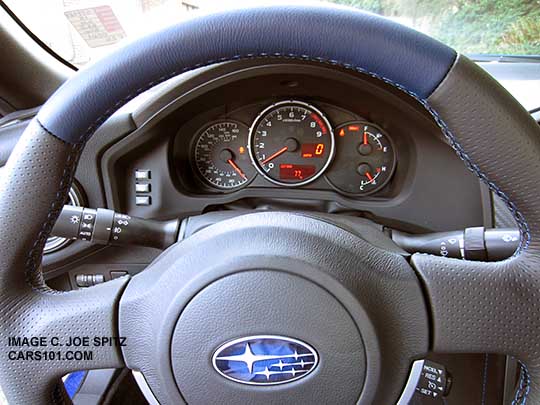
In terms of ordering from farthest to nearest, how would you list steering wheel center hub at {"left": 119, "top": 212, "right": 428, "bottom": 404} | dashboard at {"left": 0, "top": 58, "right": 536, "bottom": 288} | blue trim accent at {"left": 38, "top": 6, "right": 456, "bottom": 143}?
1. dashboard at {"left": 0, "top": 58, "right": 536, "bottom": 288}
2. steering wheel center hub at {"left": 119, "top": 212, "right": 428, "bottom": 404}
3. blue trim accent at {"left": 38, "top": 6, "right": 456, "bottom": 143}

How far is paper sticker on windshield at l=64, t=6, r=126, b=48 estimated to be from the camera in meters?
1.70

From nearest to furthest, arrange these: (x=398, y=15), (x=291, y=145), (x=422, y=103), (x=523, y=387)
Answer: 1. (x=422, y=103)
2. (x=523, y=387)
3. (x=398, y=15)
4. (x=291, y=145)

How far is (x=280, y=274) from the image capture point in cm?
80

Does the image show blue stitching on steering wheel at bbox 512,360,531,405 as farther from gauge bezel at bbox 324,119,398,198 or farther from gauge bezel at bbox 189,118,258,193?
gauge bezel at bbox 189,118,258,193

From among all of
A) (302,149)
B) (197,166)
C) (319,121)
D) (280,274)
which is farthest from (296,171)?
(280,274)

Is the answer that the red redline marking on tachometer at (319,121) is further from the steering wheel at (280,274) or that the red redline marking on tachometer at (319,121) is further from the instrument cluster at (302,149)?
the steering wheel at (280,274)

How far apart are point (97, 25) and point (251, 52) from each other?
47.5 inches

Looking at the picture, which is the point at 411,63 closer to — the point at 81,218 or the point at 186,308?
the point at 186,308

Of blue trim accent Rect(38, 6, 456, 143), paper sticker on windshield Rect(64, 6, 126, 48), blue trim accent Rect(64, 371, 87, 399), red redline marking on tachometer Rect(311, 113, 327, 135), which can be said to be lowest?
blue trim accent Rect(64, 371, 87, 399)

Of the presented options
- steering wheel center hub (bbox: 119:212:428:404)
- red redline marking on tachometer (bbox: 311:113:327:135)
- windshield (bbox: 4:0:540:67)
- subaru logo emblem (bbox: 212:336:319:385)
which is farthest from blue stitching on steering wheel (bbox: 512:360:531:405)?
windshield (bbox: 4:0:540:67)

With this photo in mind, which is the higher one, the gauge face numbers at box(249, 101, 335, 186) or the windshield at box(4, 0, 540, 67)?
the windshield at box(4, 0, 540, 67)

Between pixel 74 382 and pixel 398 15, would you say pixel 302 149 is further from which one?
pixel 74 382

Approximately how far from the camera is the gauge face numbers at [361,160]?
64.9 inches

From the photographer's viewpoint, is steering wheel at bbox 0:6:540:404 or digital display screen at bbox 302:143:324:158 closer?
steering wheel at bbox 0:6:540:404
